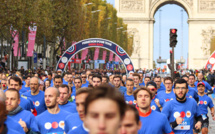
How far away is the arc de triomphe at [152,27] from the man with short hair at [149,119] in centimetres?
7564

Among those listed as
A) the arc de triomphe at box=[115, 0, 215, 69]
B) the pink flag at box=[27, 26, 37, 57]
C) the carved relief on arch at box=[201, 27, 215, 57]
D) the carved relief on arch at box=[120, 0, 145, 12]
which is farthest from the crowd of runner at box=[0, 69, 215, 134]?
the carved relief on arch at box=[201, 27, 215, 57]

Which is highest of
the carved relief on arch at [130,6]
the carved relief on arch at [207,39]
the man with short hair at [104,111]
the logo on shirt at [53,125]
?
the carved relief on arch at [130,6]

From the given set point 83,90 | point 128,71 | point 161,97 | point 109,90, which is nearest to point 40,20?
point 128,71

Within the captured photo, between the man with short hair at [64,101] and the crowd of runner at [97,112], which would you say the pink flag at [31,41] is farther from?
the man with short hair at [64,101]

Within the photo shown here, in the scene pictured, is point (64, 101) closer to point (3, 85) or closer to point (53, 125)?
point (53, 125)

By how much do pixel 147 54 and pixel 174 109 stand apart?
246ft

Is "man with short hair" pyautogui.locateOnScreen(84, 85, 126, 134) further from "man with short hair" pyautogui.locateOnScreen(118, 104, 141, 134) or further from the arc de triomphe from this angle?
the arc de triomphe

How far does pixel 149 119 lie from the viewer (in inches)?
265

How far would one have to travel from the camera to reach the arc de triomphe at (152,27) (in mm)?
81500

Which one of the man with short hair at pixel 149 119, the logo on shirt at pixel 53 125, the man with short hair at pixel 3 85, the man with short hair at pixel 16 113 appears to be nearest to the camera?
the man with short hair at pixel 149 119

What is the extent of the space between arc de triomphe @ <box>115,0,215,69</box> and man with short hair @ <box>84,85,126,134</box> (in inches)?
3125

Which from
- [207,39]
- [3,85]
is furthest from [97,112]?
[207,39]

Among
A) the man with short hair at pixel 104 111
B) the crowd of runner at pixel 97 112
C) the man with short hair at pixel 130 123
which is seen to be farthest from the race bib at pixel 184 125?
the man with short hair at pixel 104 111

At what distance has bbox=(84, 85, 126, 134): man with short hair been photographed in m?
2.99
